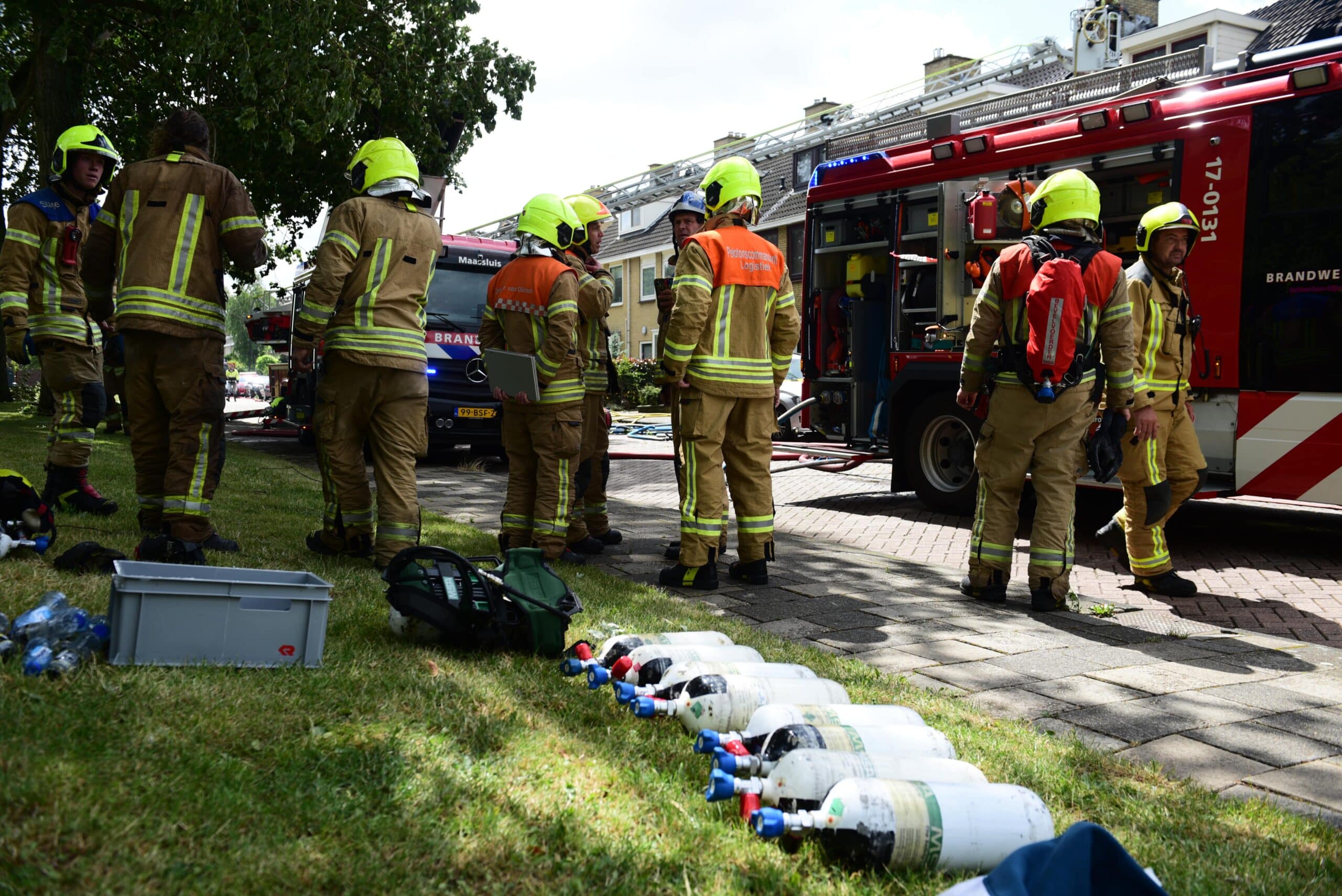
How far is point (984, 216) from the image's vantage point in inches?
339

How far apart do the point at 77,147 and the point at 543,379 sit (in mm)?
2886

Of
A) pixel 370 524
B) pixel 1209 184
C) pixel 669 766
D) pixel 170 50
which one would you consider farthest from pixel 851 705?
pixel 170 50

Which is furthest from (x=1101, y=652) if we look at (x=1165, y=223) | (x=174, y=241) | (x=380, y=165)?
(x=174, y=241)

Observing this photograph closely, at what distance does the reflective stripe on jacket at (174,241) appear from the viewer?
508 centimetres

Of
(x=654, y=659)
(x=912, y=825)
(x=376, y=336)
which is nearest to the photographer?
(x=912, y=825)

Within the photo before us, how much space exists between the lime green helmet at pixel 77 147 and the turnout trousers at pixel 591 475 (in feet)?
10.1

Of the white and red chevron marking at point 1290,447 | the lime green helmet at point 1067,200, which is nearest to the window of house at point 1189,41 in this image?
the white and red chevron marking at point 1290,447

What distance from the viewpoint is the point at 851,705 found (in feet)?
10.2

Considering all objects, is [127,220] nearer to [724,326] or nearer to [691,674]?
[724,326]

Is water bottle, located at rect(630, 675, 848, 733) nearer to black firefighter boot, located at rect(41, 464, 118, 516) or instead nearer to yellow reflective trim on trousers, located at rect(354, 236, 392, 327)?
yellow reflective trim on trousers, located at rect(354, 236, 392, 327)

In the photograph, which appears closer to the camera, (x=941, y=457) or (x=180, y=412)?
(x=180, y=412)

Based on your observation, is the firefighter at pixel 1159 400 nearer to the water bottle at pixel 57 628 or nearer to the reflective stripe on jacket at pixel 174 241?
the reflective stripe on jacket at pixel 174 241

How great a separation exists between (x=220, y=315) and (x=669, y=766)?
11.8 ft

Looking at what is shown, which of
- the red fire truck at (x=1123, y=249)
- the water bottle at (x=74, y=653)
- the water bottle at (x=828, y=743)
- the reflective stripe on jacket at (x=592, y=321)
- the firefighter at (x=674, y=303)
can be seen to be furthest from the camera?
the red fire truck at (x=1123, y=249)
